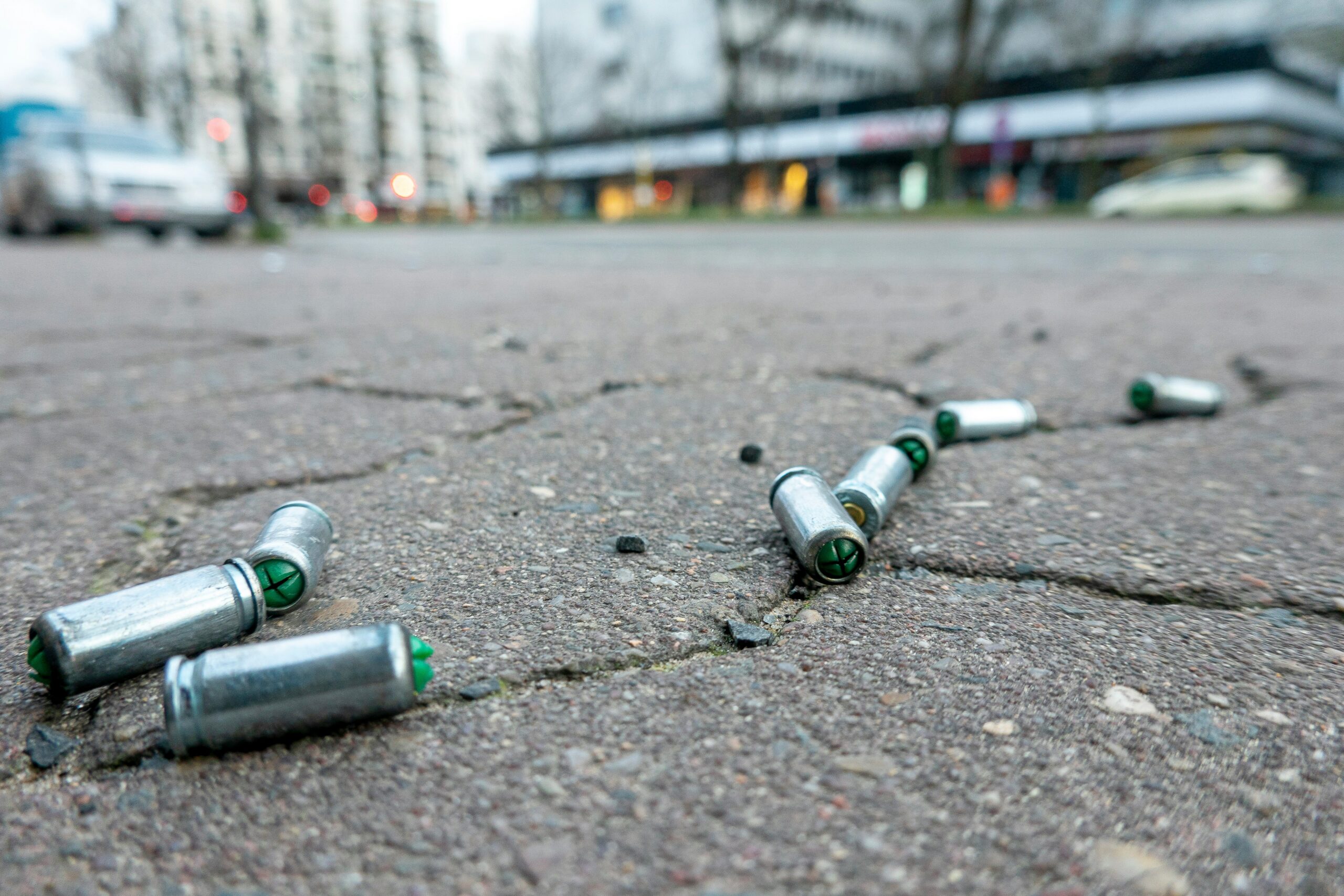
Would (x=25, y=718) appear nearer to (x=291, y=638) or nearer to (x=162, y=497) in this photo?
(x=291, y=638)

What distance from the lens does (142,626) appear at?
3.63ft

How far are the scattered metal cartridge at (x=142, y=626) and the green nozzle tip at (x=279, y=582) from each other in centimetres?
6

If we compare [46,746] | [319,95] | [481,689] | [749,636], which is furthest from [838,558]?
[319,95]

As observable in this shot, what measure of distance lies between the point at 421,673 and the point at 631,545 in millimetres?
498

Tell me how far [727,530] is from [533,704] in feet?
1.97

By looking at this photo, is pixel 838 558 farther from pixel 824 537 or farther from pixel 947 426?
pixel 947 426

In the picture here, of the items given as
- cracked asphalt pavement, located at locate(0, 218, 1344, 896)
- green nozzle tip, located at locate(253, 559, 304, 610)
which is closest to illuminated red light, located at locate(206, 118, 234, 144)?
cracked asphalt pavement, located at locate(0, 218, 1344, 896)

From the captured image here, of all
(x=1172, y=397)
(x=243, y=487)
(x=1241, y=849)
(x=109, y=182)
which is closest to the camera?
(x=1241, y=849)

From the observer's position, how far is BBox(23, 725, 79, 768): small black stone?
976mm

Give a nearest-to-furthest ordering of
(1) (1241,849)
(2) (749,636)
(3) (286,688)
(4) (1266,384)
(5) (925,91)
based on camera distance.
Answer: (1) (1241,849)
(3) (286,688)
(2) (749,636)
(4) (1266,384)
(5) (925,91)

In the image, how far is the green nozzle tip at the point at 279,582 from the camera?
1.27 metres

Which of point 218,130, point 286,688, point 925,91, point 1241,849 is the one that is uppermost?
point 925,91

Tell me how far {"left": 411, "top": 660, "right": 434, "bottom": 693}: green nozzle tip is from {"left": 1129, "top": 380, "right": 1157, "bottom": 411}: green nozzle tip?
2028 mm

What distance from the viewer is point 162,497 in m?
1.78
